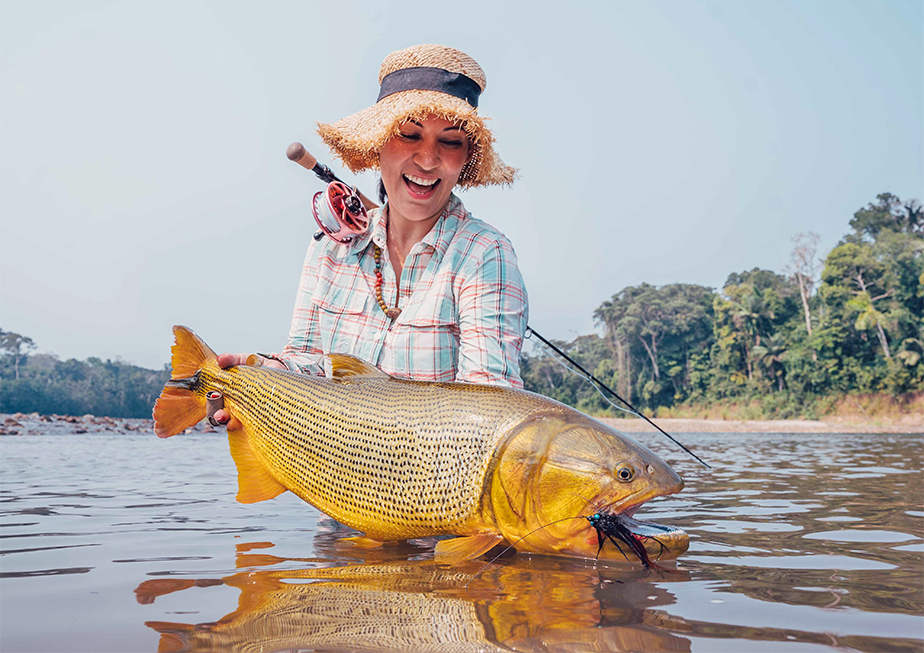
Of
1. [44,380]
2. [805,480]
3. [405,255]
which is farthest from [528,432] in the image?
[44,380]

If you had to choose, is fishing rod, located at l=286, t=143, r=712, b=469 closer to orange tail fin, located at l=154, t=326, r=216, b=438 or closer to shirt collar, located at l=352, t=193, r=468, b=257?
shirt collar, located at l=352, t=193, r=468, b=257

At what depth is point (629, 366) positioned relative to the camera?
185 feet

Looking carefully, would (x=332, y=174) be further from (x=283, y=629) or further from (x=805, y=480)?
(x=805, y=480)

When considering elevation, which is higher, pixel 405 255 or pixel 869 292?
pixel 869 292

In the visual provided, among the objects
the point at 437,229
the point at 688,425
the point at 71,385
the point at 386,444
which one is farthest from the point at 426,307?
the point at 71,385

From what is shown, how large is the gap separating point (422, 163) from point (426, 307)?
30.2 inches

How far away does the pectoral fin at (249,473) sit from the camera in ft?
10.1

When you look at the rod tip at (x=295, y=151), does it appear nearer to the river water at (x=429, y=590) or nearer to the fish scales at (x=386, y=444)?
the fish scales at (x=386, y=444)

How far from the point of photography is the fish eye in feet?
7.39

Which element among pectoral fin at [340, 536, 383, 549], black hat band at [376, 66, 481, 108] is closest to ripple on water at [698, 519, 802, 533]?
pectoral fin at [340, 536, 383, 549]

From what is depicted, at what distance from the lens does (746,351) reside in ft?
152

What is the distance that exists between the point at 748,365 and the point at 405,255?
46865 mm

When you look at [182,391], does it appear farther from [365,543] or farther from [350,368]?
[365,543]

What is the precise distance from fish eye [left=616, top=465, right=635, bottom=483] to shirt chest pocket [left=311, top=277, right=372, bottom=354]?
1.85 meters
